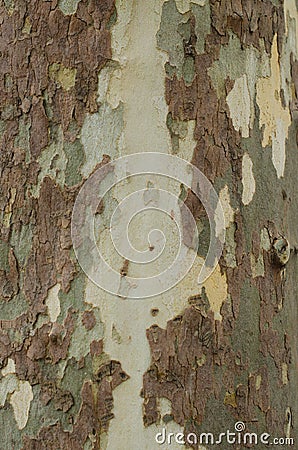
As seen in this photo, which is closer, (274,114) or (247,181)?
(247,181)

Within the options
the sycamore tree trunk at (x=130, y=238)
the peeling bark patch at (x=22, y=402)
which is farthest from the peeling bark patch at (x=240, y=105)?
the peeling bark patch at (x=22, y=402)

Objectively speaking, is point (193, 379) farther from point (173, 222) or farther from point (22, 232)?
point (22, 232)

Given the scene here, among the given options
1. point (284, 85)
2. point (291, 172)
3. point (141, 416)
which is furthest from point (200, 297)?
point (284, 85)

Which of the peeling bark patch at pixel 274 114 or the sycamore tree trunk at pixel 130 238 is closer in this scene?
the sycamore tree trunk at pixel 130 238

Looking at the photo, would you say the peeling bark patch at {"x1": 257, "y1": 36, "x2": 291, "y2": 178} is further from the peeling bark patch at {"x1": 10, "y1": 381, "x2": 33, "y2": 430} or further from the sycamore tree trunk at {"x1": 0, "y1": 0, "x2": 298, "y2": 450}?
the peeling bark patch at {"x1": 10, "y1": 381, "x2": 33, "y2": 430}

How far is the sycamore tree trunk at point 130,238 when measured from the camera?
3.89ft

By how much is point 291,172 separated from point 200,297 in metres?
0.38

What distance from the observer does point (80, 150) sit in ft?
4.05

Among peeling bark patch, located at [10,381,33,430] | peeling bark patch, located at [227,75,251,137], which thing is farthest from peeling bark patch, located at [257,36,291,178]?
peeling bark patch, located at [10,381,33,430]

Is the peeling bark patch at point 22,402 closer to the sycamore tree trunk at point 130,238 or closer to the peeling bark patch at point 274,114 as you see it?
the sycamore tree trunk at point 130,238

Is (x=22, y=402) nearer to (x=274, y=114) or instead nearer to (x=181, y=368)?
(x=181, y=368)

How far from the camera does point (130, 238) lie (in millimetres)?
1215

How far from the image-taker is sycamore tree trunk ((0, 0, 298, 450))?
119 centimetres

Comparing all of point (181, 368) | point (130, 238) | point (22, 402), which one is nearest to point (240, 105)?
point (130, 238)
